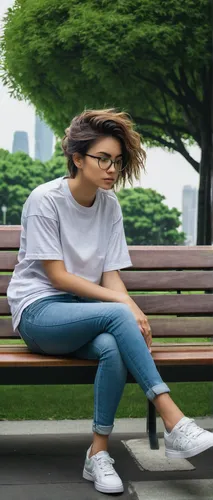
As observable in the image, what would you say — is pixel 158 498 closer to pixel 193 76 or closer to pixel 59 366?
pixel 59 366

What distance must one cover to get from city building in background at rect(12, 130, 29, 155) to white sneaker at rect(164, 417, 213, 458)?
30.9ft

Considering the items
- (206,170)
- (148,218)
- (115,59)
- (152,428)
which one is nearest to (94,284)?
(152,428)

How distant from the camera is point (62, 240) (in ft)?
10.1

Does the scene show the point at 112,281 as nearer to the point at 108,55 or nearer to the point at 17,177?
the point at 17,177

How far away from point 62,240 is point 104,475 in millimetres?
855

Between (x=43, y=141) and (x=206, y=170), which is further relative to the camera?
(x=206, y=170)

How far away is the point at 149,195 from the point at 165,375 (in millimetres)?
11198

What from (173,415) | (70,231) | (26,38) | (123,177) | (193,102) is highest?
(26,38)

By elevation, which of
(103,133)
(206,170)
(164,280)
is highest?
(206,170)

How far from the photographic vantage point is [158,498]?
9.27ft

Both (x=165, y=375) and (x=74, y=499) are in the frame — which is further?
(x=165, y=375)

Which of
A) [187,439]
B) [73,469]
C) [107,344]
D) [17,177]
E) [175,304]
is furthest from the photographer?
[17,177]

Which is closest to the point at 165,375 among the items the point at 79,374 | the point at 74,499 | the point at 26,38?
the point at 79,374

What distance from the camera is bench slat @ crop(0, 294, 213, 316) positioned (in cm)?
357
